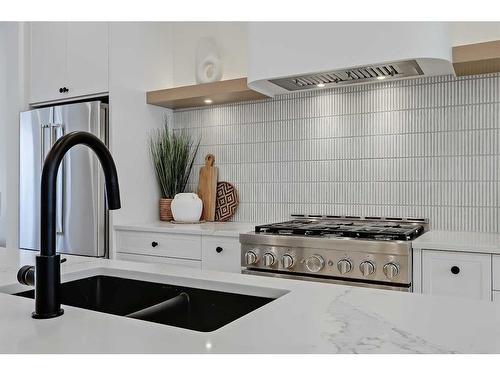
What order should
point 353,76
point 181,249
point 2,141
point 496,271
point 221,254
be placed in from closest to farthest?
point 496,271 → point 353,76 → point 221,254 → point 181,249 → point 2,141

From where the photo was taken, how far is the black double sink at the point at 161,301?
1235 millimetres

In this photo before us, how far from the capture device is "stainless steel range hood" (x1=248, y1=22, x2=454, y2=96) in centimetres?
229

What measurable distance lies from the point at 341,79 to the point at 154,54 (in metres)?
1.60

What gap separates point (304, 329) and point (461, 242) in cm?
157

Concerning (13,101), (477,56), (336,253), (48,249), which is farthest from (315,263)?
(13,101)

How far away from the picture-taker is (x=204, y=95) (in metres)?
3.23

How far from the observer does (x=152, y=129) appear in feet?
11.9

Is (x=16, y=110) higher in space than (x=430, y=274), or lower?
higher

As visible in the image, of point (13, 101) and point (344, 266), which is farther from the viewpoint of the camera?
point (13, 101)

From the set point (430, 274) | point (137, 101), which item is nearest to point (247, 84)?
point (137, 101)

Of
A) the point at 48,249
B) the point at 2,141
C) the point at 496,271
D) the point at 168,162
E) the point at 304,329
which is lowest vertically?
the point at 496,271

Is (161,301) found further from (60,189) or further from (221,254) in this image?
(60,189)

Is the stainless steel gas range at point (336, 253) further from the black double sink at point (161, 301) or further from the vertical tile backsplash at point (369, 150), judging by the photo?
the black double sink at point (161, 301)
